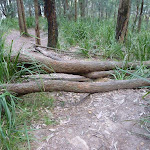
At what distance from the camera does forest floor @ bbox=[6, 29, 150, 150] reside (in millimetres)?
1492

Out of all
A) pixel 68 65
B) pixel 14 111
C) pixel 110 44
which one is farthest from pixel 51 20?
pixel 14 111

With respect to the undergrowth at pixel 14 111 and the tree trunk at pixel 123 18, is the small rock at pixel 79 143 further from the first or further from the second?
the tree trunk at pixel 123 18

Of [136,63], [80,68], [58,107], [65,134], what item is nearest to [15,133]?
[65,134]

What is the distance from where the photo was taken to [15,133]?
150 cm

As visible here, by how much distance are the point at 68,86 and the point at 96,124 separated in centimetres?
64

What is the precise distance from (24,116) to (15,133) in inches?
11.6

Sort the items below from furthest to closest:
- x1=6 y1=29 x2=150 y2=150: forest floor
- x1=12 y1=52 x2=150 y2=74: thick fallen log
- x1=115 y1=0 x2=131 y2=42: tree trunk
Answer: x1=115 y1=0 x2=131 y2=42: tree trunk < x1=12 y1=52 x2=150 y2=74: thick fallen log < x1=6 y1=29 x2=150 y2=150: forest floor

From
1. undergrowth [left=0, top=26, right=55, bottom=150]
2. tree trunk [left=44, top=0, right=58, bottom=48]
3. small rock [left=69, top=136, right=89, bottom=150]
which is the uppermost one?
tree trunk [left=44, top=0, right=58, bottom=48]

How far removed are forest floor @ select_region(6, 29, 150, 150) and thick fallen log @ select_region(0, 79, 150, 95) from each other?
0.09 metres

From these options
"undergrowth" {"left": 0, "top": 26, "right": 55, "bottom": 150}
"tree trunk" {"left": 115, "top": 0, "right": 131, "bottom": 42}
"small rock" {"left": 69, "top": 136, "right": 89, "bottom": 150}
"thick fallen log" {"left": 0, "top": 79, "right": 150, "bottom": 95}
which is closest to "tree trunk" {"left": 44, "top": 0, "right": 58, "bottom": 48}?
"tree trunk" {"left": 115, "top": 0, "right": 131, "bottom": 42}

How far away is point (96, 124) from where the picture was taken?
176 centimetres

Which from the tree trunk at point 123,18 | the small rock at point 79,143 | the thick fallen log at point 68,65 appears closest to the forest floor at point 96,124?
the small rock at point 79,143

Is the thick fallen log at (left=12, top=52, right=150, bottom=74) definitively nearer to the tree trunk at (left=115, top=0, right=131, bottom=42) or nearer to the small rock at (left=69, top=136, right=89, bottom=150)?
the small rock at (left=69, top=136, right=89, bottom=150)

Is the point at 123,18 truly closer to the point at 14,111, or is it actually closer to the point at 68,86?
the point at 68,86
